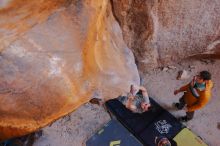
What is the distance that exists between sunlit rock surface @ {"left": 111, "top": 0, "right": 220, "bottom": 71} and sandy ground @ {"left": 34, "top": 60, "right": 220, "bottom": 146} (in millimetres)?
225

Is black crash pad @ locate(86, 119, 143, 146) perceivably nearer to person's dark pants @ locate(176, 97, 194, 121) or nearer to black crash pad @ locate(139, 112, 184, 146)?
black crash pad @ locate(139, 112, 184, 146)

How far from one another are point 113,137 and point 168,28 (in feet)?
5.05

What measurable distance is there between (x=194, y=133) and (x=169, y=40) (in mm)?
1238

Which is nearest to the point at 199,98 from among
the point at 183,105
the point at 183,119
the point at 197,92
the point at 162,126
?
the point at 197,92

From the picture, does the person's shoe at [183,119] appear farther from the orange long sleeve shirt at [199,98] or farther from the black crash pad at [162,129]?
the orange long sleeve shirt at [199,98]

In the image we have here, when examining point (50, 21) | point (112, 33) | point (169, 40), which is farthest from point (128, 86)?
point (50, 21)

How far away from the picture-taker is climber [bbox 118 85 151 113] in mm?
4262

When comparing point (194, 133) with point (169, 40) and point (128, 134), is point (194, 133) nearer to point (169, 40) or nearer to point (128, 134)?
point (128, 134)

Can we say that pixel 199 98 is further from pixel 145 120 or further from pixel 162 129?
pixel 145 120

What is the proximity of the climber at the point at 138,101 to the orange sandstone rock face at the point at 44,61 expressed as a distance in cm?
138

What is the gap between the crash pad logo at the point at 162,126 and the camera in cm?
455

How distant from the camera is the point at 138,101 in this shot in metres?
4.40

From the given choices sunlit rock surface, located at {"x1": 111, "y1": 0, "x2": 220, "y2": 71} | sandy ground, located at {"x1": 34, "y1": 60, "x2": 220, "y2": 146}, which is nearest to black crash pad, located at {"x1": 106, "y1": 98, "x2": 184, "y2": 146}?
sandy ground, located at {"x1": 34, "y1": 60, "x2": 220, "y2": 146}

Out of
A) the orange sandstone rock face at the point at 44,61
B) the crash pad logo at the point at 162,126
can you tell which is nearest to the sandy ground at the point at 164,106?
the crash pad logo at the point at 162,126
